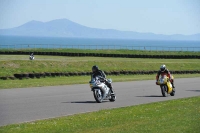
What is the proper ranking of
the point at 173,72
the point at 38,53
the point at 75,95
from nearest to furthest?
1. the point at 75,95
2. the point at 173,72
3. the point at 38,53

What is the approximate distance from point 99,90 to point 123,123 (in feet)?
22.9

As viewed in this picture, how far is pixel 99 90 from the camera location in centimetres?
1988

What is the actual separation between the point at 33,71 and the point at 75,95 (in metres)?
12.0

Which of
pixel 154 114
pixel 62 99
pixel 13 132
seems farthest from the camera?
pixel 62 99

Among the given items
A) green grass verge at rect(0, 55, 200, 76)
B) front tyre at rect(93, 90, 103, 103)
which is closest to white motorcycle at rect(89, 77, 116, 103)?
front tyre at rect(93, 90, 103, 103)

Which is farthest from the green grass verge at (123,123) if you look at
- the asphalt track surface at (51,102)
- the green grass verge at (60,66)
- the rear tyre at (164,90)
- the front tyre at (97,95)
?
the green grass verge at (60,66)

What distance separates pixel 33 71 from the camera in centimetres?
3388

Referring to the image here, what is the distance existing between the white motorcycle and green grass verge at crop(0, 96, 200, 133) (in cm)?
340

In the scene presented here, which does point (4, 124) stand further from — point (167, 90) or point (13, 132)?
point (167, 90)

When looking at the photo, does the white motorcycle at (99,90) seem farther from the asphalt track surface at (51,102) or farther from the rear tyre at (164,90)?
the rear tyre at (164,90)

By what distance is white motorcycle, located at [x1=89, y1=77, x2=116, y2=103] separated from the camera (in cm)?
1967

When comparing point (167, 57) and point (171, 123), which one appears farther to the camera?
point (167, 57)

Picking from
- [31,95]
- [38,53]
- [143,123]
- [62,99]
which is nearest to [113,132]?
[143,123]

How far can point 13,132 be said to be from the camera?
1137 cm
